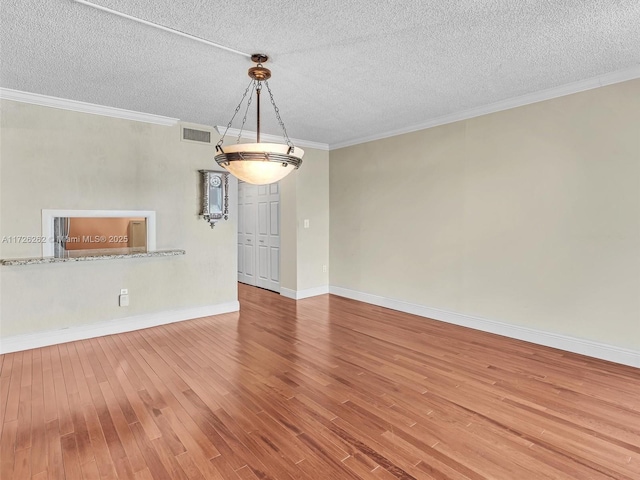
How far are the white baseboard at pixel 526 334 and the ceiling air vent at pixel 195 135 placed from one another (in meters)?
3.30

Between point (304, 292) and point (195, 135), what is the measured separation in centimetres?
290

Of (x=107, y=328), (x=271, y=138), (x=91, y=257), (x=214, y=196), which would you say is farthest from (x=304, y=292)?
(x=91, y=257)

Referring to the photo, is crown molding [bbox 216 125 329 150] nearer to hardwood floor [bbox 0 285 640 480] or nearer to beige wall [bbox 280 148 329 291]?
beige wall [bbox 280 148 329 291]

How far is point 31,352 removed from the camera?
11.5ft

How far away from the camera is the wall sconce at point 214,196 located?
4.66 m

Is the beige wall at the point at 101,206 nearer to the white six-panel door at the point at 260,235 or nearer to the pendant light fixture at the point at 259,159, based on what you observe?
the white six-panel door at the point at 260,235

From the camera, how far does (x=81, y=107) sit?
379cm

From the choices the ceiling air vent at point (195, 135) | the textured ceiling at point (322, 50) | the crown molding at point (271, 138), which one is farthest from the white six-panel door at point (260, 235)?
the textured ceiling at point (322, 50)

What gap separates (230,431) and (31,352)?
8.70 feet

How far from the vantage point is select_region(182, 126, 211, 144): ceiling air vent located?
4.56 metres

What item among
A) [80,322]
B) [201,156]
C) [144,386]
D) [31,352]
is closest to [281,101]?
[201,156]

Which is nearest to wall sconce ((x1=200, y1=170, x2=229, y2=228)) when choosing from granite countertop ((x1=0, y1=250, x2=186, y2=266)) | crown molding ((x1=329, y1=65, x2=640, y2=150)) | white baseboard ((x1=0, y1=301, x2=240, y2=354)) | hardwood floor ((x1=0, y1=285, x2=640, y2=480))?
granite countertop ((x1=0, y1=250, x2=186, y2=266))

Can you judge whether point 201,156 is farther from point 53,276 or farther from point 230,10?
point 230,10

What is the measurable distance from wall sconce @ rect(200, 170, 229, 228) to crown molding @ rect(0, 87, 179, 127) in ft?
2.62
